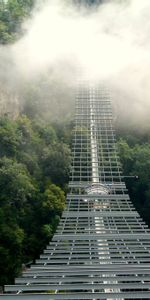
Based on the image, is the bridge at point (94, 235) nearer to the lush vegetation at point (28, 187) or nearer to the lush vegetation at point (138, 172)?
the lush vegetation at point (138, 172)

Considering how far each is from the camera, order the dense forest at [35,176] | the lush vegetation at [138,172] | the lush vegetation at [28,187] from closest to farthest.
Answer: the lush vegetation at [28,187] < the dense forest at [35,176] < the lush vegetation at [138,172]

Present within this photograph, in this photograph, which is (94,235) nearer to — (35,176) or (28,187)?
(28,187)

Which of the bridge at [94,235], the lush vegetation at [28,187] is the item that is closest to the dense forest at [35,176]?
the lush vegetation at [28,187]

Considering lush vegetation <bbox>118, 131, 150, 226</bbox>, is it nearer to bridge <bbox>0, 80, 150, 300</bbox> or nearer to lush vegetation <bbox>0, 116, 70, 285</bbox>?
bridge <bbox>0, 80, 150, 300</bbox>

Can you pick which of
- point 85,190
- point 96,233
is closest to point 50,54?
point 85,190

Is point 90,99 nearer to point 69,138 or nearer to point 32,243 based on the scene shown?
point 69,138

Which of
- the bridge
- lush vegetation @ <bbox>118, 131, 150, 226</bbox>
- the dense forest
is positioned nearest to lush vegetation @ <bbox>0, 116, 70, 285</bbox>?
the dense forest

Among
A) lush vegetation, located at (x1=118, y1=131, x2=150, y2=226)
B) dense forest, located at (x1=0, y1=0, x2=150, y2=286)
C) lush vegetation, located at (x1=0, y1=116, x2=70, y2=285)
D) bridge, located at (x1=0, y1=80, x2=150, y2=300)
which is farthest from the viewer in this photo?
lush vegetation, located at (x1=118, y1=131, x2=150, y2=226)
